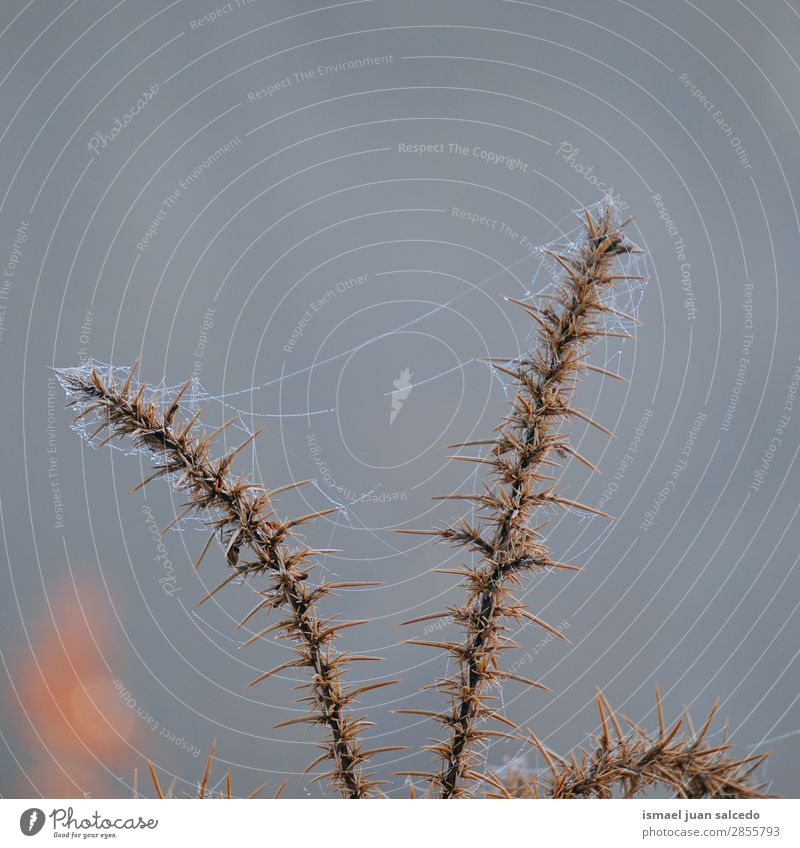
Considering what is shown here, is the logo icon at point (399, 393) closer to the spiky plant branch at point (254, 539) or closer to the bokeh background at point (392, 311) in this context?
the bokeh background at point (392, 311)

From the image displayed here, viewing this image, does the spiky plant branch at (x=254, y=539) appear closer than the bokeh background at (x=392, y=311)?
Yes
